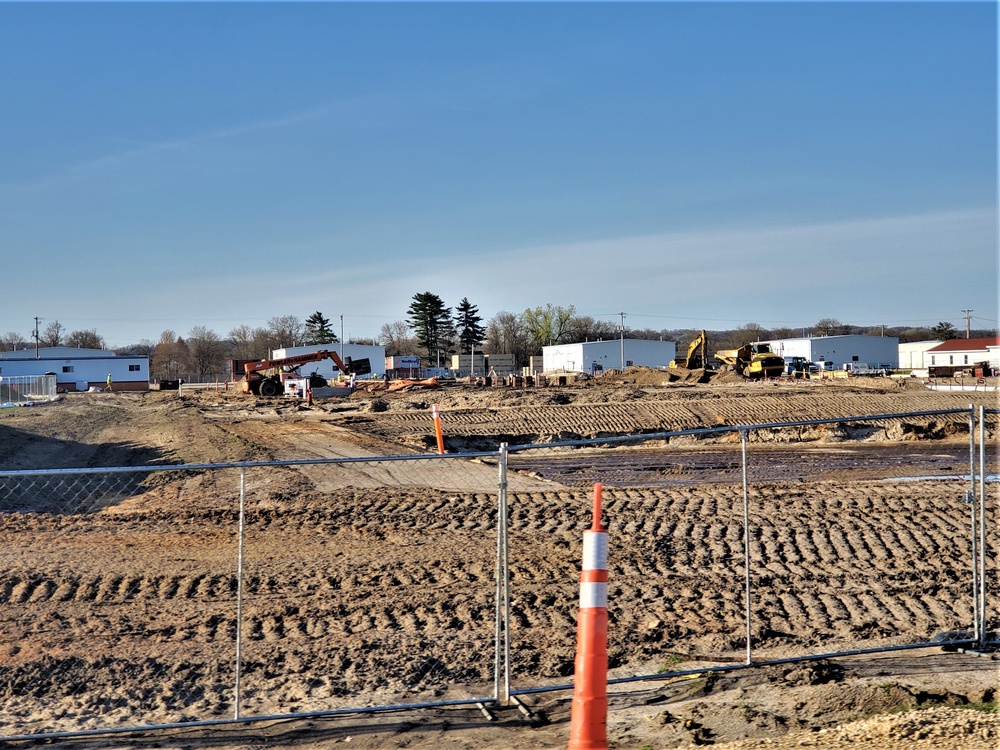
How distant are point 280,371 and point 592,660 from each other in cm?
5393

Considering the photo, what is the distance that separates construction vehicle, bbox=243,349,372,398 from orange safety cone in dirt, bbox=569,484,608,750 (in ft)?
159

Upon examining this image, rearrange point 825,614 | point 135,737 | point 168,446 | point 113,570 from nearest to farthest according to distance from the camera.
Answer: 1. point 135,737
2. point 825,614
3. point 113,570
4. point 168,446

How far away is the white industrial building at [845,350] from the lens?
9788 cm

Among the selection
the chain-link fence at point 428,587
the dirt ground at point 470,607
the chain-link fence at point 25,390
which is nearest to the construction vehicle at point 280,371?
the chain-link fence at point 25,390

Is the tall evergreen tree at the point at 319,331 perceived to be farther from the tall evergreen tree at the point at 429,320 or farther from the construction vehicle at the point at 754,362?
the construction vehicle at the point at 754,362

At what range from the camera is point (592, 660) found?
4516mm

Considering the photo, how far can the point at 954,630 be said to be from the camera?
827 centimetres

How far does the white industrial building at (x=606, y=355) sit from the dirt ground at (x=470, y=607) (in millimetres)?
74657

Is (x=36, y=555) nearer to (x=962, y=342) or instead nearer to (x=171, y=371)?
(x=962, y=342)

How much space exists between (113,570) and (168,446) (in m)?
17.7

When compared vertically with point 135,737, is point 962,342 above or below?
above

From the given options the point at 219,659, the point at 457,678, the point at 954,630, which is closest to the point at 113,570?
the point at 219,659

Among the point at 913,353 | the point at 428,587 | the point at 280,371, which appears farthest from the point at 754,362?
the point at 913,353

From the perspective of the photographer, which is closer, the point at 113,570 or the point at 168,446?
the point at 113,570
